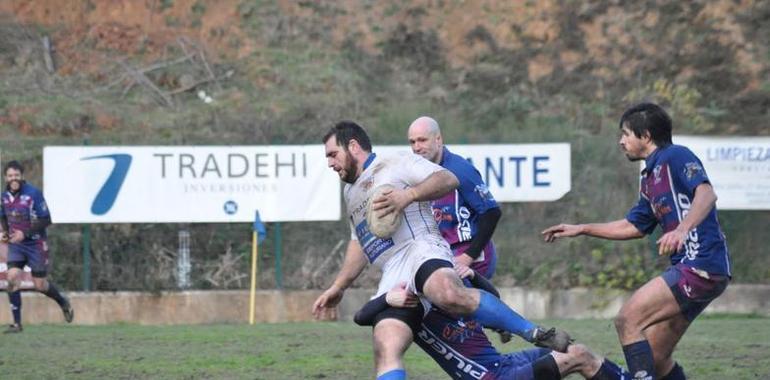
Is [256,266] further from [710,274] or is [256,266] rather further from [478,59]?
[710,274]

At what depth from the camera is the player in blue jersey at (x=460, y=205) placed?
966cm

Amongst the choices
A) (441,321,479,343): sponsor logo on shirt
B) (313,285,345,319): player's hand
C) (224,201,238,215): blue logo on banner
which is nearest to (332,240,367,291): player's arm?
(313,285,345,319): player's hand

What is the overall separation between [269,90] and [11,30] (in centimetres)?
508

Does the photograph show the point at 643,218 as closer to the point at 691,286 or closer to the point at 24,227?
the point at 691,286

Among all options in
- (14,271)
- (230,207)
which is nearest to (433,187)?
(14,271)

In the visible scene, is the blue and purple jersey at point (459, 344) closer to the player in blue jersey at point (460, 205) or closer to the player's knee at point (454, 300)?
the player's knee at point (454, 300)

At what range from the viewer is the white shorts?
746cm

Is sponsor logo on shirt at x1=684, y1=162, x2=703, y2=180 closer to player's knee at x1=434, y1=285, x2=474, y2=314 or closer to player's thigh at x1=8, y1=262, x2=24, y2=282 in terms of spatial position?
player's knee at x1=434, y1=285, x2=474, y2=314

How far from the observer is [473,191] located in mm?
9742

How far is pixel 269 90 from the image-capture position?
2366 centimetres

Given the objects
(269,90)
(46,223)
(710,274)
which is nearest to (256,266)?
(46,223)

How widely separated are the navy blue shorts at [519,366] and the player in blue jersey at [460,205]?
5.67 ft

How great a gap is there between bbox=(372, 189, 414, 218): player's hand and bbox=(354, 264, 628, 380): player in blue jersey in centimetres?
56

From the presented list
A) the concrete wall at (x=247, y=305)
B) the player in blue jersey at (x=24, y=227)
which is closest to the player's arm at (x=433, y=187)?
the player in blue jersey at (x=24, y=227)
